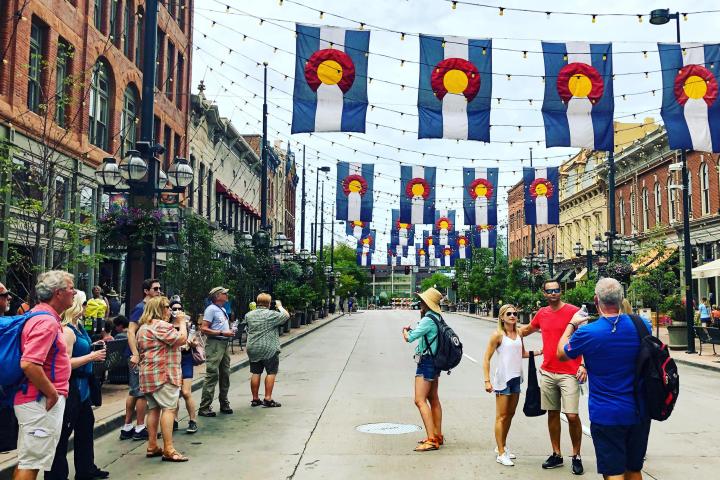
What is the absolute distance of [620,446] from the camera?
452 cm

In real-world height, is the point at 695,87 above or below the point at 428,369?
above

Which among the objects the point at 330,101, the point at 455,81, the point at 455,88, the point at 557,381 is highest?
the point at 455,81

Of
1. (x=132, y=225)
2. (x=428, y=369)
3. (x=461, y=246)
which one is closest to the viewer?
(x=428, y=369)

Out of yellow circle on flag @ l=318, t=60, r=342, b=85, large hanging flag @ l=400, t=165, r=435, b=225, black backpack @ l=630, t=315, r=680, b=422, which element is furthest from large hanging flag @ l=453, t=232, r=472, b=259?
black backpack @ l=630, t=315, r=680, b=422

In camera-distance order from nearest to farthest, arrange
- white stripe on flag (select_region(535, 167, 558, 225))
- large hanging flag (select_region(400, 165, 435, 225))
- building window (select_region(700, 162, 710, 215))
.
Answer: large hanging flag (select_region(400, 165, 435, 225))
white stripe on flag (select_region(535, 167, 558, 225))
building window (select_region(700, 162, 710, 215))

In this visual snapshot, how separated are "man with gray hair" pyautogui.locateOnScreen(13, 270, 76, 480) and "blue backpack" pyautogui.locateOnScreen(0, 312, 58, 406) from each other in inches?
1.5

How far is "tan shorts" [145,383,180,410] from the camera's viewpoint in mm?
7289

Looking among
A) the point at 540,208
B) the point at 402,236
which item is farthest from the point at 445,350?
the point at 402,236

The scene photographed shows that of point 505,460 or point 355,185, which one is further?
point 355,185

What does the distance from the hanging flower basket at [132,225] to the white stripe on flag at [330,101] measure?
16.7 ft

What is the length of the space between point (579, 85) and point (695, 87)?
2.93 meters

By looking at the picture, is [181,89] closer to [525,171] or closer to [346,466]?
[525,171]

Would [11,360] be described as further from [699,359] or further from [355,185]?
[355,185]

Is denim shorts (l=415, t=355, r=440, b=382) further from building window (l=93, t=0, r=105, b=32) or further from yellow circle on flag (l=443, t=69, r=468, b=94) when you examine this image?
building window (l=93, t=0, r=105, b=32)
